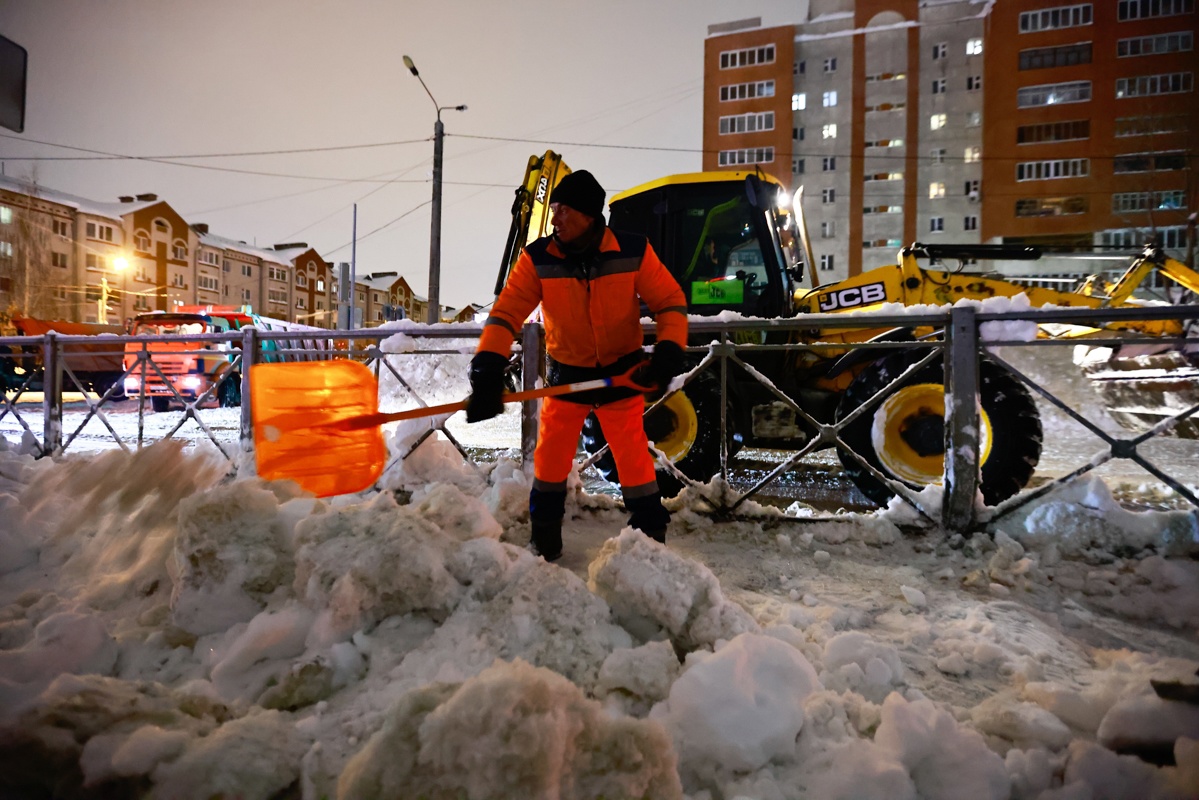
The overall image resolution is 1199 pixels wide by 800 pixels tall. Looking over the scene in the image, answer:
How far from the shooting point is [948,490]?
3.40 meters

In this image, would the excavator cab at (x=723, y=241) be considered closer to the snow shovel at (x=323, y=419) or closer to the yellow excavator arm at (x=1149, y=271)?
the snow shovel at (x=323, y=419)

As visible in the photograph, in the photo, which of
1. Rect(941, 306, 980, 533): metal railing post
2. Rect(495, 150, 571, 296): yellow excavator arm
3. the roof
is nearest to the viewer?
Rect(941, 306, 980, 533): metal railing post

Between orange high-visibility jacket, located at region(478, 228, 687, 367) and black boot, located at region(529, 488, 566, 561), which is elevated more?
orange high-visibility jacket, located at region(478, 228, 687, 367)

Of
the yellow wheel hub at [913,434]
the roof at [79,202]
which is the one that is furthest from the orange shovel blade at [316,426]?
the roof at [79,202]

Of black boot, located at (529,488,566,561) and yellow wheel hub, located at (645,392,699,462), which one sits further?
yellow wheel hub, located at (645,392,699,462)

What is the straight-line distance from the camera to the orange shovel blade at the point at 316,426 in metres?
3.09

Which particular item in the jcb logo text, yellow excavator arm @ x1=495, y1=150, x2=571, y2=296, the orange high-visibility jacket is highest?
yellow excavator arm @ x1=495, y1=150, x2=571, y2=296

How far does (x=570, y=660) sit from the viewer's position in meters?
1.82

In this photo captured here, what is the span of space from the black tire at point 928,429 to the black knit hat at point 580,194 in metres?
2.39

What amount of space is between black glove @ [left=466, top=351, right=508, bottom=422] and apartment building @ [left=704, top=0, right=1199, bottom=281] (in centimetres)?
4076

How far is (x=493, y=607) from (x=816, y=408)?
4102 mm

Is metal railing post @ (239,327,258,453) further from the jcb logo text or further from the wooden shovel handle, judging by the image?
the jcb logo text

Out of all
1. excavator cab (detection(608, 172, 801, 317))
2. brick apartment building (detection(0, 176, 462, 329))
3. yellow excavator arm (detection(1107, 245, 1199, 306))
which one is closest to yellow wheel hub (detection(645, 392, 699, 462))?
excavator cab (detection(608, 172, 801, 317))

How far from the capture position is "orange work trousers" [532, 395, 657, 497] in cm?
294
